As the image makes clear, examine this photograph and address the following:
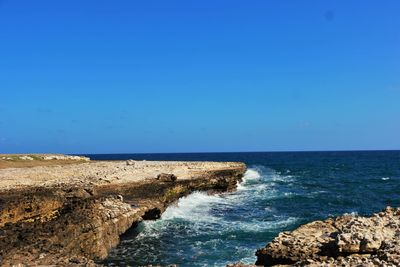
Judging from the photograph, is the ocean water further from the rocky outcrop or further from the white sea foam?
the rocky outcrop

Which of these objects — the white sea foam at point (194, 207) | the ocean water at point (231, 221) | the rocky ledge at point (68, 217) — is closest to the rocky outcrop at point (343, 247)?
the ocean water at point (231, 221)

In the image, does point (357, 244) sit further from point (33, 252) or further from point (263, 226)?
point (263, 226)

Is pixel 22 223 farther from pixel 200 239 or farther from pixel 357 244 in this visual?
pixel 357 244

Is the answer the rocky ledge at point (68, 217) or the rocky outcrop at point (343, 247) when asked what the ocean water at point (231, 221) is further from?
the rocky outcrop at point (343, 247)

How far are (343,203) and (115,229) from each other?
22677 millimetres

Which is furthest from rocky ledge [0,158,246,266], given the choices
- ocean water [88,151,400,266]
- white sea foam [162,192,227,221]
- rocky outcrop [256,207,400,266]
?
rocky outcrop [256,207,400,266]

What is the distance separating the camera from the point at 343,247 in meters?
12.3

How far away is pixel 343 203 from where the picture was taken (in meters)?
35.7

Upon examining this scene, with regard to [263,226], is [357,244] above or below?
above

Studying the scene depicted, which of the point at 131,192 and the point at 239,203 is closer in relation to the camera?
the point at 131,192

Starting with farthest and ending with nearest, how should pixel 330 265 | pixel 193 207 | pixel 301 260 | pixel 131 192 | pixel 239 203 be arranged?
pixel 239 203 → pixel 193 207 → pixel 131 192 → pixel 301 260 → pixel 330 265

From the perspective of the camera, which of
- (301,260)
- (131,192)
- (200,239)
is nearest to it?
(301,260)

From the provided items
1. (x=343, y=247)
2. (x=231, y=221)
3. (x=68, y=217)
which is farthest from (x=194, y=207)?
(x=343, y=247)

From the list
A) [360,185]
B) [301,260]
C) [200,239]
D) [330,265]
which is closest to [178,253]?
[200,239]
